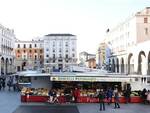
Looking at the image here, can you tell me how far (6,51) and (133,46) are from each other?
50.4 meters

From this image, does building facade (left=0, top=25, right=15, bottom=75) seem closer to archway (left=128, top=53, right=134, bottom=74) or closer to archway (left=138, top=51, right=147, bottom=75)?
archway (left=128, top=53, right=134, bottom=74)

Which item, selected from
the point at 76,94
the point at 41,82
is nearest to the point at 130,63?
the point at 41,82

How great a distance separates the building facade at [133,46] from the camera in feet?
214

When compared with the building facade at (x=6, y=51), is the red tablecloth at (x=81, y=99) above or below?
below

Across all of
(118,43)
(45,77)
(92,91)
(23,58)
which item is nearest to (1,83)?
(45,77)

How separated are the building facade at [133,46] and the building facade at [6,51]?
1177 inches

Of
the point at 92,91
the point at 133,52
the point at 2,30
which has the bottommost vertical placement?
the point at 92,91

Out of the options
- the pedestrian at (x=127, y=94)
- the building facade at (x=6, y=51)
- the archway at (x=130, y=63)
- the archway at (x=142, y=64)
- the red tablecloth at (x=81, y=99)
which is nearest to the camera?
the pedestrian at (x=127, y=94)

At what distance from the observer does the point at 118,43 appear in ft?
293

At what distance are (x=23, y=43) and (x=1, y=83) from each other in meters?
103

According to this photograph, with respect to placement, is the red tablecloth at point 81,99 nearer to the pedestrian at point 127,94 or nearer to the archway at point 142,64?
A: the pedestrian at point 127,94

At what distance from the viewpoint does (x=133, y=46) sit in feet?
228

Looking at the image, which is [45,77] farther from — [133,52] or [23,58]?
[23,58]

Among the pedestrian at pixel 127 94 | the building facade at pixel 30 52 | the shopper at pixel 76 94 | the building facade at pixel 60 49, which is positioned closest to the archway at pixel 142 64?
the pedestrian at pixel 127 94
